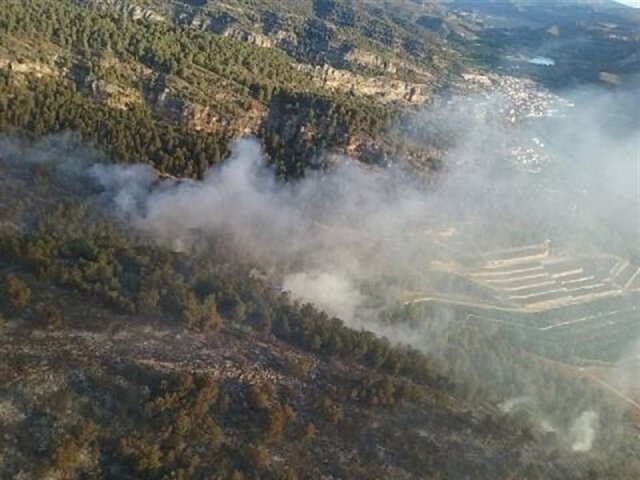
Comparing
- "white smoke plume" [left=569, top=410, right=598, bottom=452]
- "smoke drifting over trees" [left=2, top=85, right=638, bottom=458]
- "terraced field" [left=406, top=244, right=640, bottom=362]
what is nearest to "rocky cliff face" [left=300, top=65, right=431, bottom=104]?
"smoke drifting over trees" [left=2, top=85, right=638, bottom=458]

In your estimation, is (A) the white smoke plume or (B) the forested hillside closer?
(B) the forested hillside

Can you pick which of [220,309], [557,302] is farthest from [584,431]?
[557,302]

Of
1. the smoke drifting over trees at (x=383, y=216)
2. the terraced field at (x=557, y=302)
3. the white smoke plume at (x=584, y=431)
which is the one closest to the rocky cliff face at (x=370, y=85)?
the smoke drifting over trees at (x=383, y=216)

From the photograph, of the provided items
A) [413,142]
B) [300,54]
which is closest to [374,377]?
[413,142]

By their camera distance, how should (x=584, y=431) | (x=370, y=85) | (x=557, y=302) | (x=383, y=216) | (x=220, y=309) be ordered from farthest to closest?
(x=370, y=85), (x=383, y=216), (x=557, y=302), (x=584, y=431), (x=220, y=309)

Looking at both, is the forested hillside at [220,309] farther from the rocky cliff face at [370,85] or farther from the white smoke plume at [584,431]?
the rocky cliff face at [370,85]

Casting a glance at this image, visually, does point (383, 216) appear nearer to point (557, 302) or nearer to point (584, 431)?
point (557, 302)

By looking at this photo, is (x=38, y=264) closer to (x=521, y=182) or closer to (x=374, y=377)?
(x=374, y=377)

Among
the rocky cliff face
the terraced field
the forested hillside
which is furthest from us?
the rocky cliff face

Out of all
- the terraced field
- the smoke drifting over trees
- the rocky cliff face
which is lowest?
the rocky cliff face

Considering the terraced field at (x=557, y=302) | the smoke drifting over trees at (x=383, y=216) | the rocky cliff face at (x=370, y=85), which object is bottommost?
the rocky cliff face at (x=370, y=85)

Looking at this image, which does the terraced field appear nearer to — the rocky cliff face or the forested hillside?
the forested hillside
